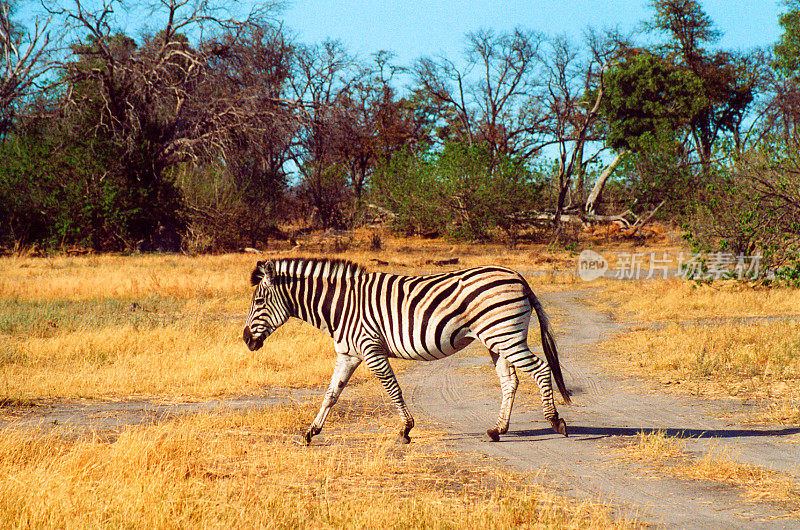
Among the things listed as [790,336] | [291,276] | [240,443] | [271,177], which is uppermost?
[271,177]

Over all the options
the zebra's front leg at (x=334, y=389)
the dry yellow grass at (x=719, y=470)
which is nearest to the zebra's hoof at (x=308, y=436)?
the zebra's front leg at (x=334, y=389)

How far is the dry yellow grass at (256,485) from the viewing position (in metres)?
4.45

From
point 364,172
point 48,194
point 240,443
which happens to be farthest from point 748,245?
point 364,172

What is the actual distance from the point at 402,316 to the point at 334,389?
92 centimetres

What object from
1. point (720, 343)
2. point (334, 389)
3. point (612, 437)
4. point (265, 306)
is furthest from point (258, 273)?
point (720, 343)

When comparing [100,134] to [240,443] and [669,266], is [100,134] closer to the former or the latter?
[669,266]

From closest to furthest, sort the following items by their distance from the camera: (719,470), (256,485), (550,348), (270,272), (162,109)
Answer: (256,485)
(719,470)
(270,272)
(550,348)
(162,109)

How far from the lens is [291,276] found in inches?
274

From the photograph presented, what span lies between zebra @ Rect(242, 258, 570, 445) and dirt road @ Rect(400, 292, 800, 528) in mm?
488

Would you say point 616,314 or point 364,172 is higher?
point 364,172

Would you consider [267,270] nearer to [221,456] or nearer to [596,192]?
[221,456]

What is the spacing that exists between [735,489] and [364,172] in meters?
47.5

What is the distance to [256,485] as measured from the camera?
529cm

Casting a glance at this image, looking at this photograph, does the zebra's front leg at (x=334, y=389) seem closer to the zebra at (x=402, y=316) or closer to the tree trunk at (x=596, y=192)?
the zebra at (x=402, y=316)
